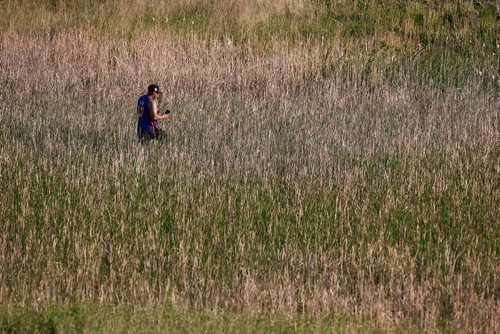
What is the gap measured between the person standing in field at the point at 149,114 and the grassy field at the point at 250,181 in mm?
163

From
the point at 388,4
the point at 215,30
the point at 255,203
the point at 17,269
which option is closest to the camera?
the point at 17,269

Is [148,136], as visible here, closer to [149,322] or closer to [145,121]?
[145,121]

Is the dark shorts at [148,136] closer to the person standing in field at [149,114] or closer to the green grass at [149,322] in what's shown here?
the person standing in field at [149,114]

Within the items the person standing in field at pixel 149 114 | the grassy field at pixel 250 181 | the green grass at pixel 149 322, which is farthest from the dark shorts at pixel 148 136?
the green grass at pixel 149 322

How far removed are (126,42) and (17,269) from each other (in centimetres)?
815

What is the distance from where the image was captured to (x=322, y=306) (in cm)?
575

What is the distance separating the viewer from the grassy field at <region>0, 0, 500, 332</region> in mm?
5816

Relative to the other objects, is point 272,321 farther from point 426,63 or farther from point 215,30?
point 215,30

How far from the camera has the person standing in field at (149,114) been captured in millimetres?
9195

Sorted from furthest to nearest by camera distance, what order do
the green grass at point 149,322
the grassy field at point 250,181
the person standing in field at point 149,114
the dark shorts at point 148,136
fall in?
1. the dark shorts at point 148,136
2. the person standing in field at point 149,114
3. the grassy field at point 250,181
4. the green grass at point 149,322

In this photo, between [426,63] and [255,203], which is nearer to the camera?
[255,203]

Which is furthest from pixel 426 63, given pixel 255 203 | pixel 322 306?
pixel 322 306

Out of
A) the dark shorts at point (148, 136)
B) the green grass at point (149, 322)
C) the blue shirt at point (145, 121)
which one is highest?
the blue shirt at point (145, 121)

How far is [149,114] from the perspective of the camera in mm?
9289
